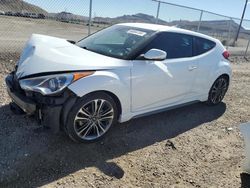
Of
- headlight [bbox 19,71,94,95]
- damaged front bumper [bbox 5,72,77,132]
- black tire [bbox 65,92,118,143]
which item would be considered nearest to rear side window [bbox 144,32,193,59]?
black tire [bbox 65,92,118,143]

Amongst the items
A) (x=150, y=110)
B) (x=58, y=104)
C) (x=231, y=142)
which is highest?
(x=58, y=104)

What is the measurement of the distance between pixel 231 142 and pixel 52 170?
9.62 feet

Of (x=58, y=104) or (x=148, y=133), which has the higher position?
(x=58, y=104)

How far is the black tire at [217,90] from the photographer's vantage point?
592cm

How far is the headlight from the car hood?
0.10 m

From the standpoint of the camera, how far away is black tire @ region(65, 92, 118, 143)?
366 cm

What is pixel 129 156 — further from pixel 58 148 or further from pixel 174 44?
pixel 174 44

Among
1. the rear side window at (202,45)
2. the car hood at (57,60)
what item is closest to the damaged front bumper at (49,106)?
the car hood at (57,60)

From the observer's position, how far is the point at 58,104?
11.5 feet

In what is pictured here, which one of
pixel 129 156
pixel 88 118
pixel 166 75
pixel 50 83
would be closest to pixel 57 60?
pixel 50 83

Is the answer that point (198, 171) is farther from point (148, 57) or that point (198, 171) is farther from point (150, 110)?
point (148, 57)

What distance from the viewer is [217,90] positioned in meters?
6.02

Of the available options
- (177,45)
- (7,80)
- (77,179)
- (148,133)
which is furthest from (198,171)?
(7,80)

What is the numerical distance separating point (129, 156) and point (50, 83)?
141 centimetres
